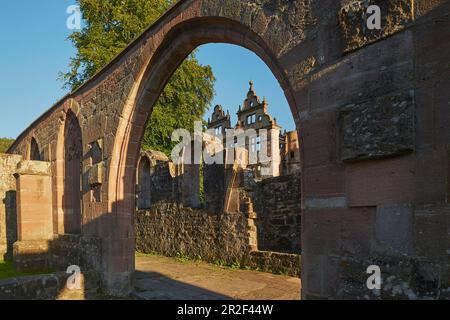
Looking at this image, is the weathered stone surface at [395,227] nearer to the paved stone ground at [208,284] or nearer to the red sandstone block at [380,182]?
the red sandstone block at [380,182]

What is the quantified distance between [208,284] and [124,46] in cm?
1376

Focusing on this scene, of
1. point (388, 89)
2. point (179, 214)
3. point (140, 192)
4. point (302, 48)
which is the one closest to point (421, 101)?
point (388, 89)

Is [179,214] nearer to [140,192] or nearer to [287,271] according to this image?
[140,192]

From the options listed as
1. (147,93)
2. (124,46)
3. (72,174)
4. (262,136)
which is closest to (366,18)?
(147,93)

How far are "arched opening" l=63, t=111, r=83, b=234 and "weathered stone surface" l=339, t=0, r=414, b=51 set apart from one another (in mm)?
6316

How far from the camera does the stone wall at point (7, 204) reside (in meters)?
10.2

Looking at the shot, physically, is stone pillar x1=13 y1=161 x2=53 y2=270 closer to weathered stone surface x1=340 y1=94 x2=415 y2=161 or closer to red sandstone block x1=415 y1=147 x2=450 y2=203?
weathered stone surface x1=340 y1=94 x2=415 y2=161

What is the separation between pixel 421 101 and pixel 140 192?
38.4 ft

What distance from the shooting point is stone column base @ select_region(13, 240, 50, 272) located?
25.3 feet

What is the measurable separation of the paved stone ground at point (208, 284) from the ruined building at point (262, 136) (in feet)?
58.1

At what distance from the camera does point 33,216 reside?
26.2 feet

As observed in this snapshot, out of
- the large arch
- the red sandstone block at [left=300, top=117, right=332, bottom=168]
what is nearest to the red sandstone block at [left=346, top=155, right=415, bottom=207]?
the large arch

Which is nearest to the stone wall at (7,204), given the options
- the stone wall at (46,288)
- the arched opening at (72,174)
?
the arched opening at (72,174)

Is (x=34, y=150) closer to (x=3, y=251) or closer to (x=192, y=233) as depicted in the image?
(x=3, y=251)
